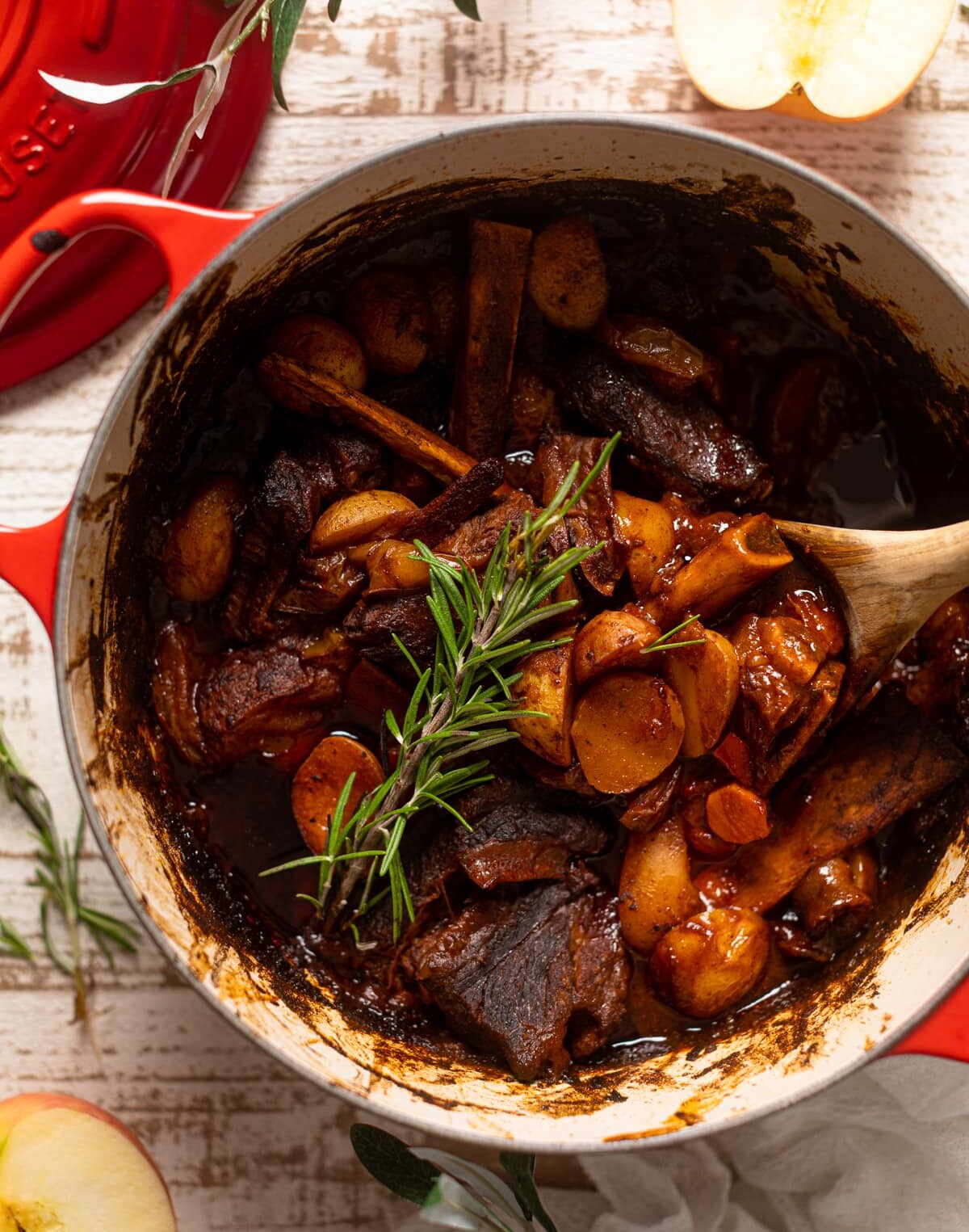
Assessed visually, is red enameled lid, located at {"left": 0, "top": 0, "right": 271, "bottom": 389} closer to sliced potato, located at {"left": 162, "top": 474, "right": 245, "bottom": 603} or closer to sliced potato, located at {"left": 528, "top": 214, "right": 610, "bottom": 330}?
sliced potato, located at {"left": 162, "top": 474, "right": 245, "bottom": 603}

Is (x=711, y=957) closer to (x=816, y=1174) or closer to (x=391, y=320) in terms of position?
(x=816, y=1174)

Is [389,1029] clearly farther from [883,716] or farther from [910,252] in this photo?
[910,252]

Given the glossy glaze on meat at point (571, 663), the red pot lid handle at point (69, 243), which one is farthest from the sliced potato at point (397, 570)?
the red pot lid handle at point (69, 243)

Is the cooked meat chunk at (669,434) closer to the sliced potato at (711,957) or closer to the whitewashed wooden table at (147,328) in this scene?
the whitewashed wooden table at (147,328)

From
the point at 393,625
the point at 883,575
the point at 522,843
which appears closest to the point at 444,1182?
the point at 522,843

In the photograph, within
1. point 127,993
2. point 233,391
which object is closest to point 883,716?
point 233,391

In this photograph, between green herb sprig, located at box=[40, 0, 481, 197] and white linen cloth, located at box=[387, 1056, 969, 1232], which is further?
white linen cloth, located at box=[387, 1056, 969, 1232]

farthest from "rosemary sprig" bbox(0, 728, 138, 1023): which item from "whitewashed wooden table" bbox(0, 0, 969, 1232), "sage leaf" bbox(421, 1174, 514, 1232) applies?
"sage leaf" bbox(421, 1174, 514, 1232)
